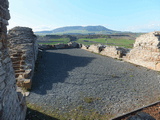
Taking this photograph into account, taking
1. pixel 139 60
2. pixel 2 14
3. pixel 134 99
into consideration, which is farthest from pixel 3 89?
pixel 139 60

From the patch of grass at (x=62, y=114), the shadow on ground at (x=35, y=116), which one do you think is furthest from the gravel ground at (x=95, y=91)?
the shadow on ground at (x=35, y=116)

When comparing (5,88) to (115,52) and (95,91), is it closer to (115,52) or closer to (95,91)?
(95,91)

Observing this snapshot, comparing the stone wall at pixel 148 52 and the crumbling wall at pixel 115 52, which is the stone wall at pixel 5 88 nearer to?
the stone wall at pixel 148 52

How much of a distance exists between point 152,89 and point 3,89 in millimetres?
7144

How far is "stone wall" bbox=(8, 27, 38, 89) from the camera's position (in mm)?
7031

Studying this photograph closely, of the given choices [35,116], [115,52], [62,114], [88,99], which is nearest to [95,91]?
[88,99]

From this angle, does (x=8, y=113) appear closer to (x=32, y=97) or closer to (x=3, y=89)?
(x=3, y=89)

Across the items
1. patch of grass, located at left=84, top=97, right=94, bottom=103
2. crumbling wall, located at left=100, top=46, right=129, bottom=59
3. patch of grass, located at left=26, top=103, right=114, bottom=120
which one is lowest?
patch of grass, located at left=26, top=103, right=114, bottom=120

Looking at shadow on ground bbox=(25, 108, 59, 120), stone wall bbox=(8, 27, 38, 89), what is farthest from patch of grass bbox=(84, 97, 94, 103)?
stone wall bbox=(8, 27, 38, 89)

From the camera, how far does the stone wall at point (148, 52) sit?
413 inches

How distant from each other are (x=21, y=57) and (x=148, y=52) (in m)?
10.7

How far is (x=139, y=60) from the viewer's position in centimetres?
1197

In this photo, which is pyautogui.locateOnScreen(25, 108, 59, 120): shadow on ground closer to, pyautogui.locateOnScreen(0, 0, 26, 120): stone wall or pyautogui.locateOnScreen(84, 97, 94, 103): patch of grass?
pyautogui.locateOnScreen(0, 0, 26, 120): stone wall

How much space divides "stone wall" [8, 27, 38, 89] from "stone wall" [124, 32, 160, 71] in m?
9.62
